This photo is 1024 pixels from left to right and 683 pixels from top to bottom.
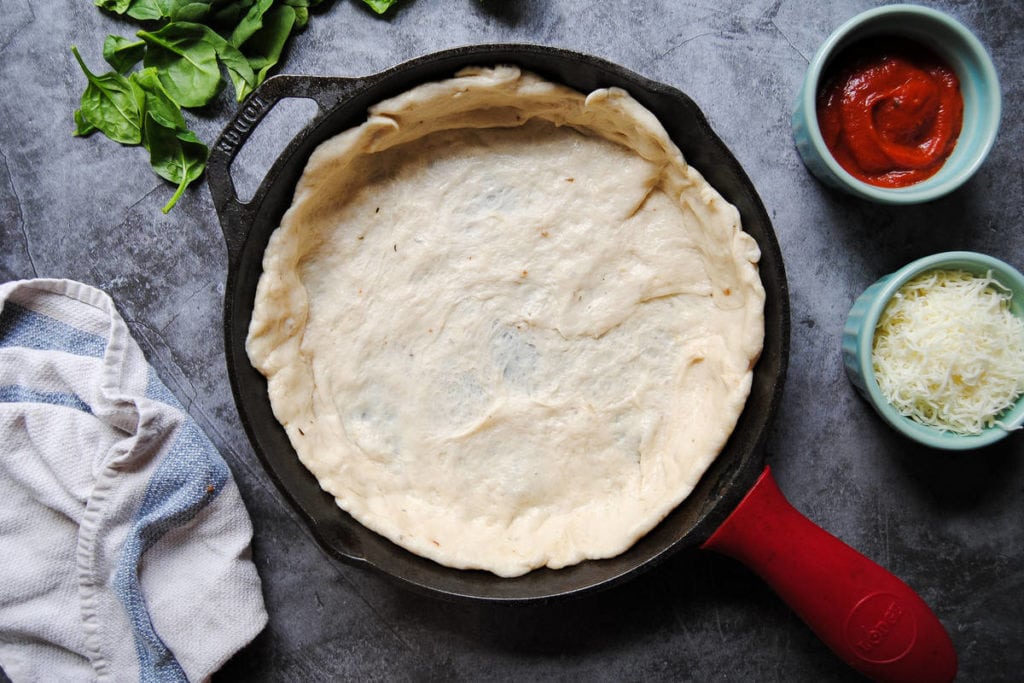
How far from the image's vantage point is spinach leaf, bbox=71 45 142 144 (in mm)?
1842

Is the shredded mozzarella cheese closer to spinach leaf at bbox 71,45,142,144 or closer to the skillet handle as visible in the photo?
the skillet handle

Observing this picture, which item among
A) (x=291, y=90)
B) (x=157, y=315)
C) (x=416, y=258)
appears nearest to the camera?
(x=291, y=90)

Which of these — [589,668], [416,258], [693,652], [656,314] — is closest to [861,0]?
[656,314]

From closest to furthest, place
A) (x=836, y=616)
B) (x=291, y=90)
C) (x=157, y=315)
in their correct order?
(x=291, y=90) < (x=836, y=616) < (x=157, y=315)

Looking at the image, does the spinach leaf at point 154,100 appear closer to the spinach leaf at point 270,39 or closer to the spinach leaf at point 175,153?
the spinach leaf at point 175,153

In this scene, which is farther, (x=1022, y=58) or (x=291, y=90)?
(x=1022, y=58)

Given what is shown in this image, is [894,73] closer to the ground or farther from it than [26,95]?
farther from it

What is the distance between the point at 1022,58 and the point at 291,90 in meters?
1.74

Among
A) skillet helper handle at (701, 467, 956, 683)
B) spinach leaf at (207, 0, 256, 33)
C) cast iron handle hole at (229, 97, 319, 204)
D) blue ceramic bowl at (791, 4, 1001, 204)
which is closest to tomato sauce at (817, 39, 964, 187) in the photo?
blue ceramic bowl at (791, 4, 1001, 204)

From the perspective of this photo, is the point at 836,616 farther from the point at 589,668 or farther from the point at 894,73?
the point at 894,73

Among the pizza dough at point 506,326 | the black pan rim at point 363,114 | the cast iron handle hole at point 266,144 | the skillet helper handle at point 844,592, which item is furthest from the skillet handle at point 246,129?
the skillet helper handle at point 844,592

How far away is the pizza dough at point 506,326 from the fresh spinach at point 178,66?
37 centimetres

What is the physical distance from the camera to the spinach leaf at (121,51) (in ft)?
6.00

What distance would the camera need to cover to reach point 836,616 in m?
1.63
